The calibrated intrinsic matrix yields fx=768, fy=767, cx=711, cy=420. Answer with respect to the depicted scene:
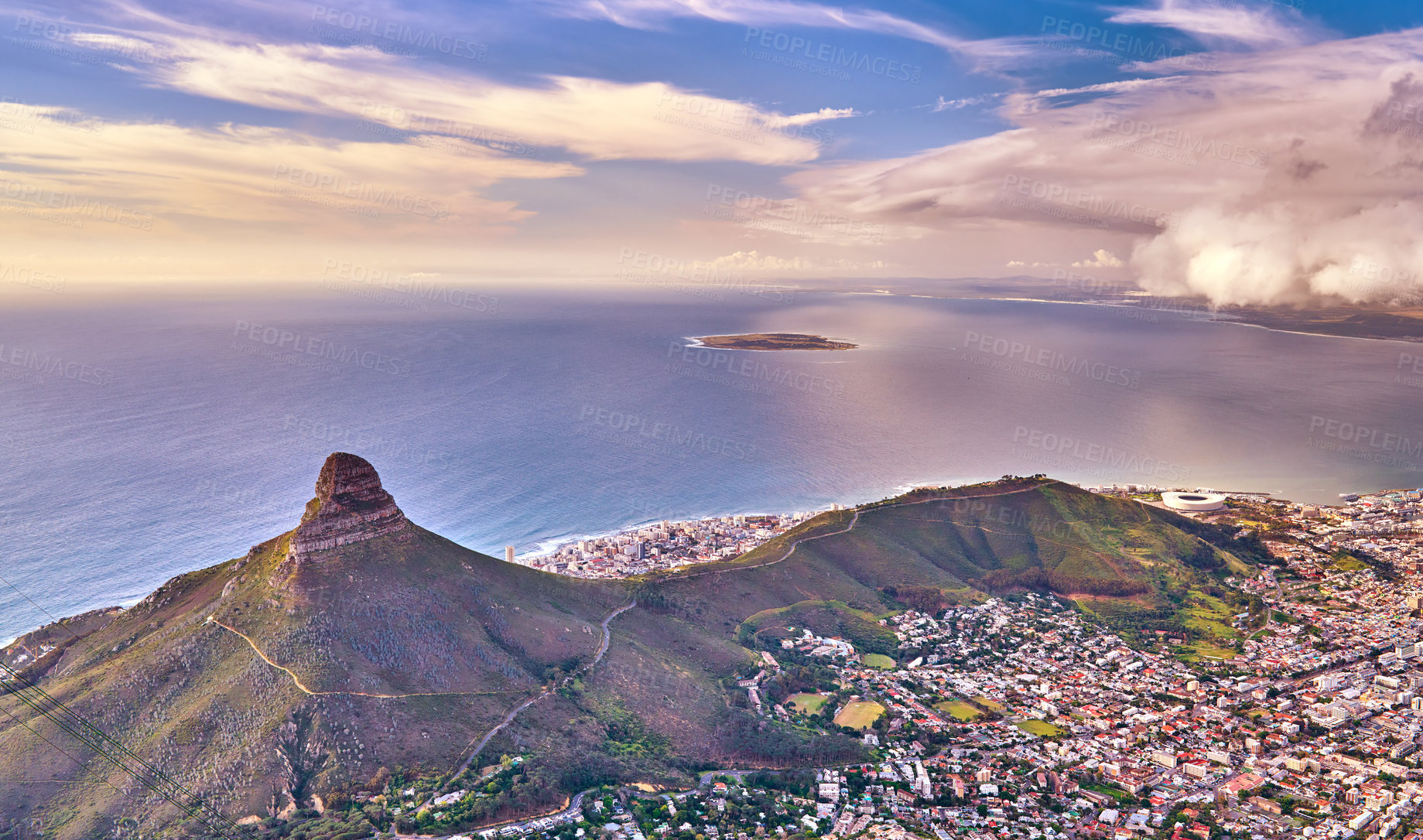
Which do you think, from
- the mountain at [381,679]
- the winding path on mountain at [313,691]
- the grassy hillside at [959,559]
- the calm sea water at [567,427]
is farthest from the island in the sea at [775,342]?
the winding path on mountain at [313,691]

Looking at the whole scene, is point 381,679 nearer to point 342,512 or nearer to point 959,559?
point 342,512

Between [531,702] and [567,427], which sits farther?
[567,427]

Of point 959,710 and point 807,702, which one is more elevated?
point 807,702

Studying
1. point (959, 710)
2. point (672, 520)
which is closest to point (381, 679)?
point (959, 710)

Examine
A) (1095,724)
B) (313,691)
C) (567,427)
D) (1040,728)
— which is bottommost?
(1040,728)

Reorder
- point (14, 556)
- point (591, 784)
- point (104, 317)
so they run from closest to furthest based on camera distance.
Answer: point (591, 784) → point (14, 556) → point (104, 317)

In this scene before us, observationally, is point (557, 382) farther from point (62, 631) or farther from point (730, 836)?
point (730, 836)

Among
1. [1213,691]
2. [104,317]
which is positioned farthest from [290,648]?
[104,317]
